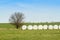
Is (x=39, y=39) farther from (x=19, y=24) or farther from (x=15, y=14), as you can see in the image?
(x=15, y=14)

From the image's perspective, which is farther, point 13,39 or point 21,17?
point 21,17

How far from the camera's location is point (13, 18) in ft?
203

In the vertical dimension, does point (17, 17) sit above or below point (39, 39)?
above

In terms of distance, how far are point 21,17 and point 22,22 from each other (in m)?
2.68

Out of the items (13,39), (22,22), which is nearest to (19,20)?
(22,22)

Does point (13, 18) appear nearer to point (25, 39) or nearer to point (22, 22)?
point (22, 22)

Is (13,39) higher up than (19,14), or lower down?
lower down

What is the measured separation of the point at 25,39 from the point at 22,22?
38.8 metres

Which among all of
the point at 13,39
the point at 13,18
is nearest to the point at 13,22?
the point at 13,18

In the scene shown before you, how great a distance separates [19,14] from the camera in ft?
203

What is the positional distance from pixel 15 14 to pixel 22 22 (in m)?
4.94

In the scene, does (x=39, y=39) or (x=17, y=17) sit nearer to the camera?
(x=39, y=39)

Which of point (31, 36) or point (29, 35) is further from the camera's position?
point (29, 35)

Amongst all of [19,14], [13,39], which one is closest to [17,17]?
[19,14]
